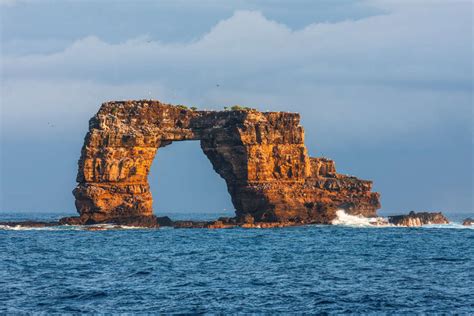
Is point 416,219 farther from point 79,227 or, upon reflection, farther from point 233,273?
point 233,273

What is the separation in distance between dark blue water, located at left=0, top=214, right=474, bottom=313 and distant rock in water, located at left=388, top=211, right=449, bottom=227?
28.3 m

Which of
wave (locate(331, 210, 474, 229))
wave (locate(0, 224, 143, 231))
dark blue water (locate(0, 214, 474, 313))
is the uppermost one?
wave (locate(331, 210, 474, 229))

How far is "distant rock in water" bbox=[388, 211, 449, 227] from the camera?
113625 mm

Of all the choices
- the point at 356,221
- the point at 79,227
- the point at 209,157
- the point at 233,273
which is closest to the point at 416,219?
the point at 356,221

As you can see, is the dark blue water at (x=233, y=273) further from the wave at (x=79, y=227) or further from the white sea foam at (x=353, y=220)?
the white sea foam at (x=353, y=220)

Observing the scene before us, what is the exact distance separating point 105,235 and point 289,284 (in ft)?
124

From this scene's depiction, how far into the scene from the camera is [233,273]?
5350 cm

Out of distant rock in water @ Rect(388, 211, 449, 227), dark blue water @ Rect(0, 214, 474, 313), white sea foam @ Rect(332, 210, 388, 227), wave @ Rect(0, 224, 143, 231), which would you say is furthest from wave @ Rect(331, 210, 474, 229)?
wave @ Rect(0, 224, 143, 231)

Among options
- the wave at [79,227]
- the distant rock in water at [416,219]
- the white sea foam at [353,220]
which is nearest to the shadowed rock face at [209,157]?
the wave at [79,227]

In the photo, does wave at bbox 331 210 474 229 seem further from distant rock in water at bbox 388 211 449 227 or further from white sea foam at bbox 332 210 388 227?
distant rock in water at bbox 388 211 449 227

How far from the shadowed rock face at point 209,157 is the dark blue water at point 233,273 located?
39.5ft

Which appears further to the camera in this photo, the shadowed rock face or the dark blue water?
the shadowed rock face

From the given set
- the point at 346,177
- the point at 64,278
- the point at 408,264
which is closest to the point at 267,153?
the point at 346,177

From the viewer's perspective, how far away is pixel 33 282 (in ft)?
160
